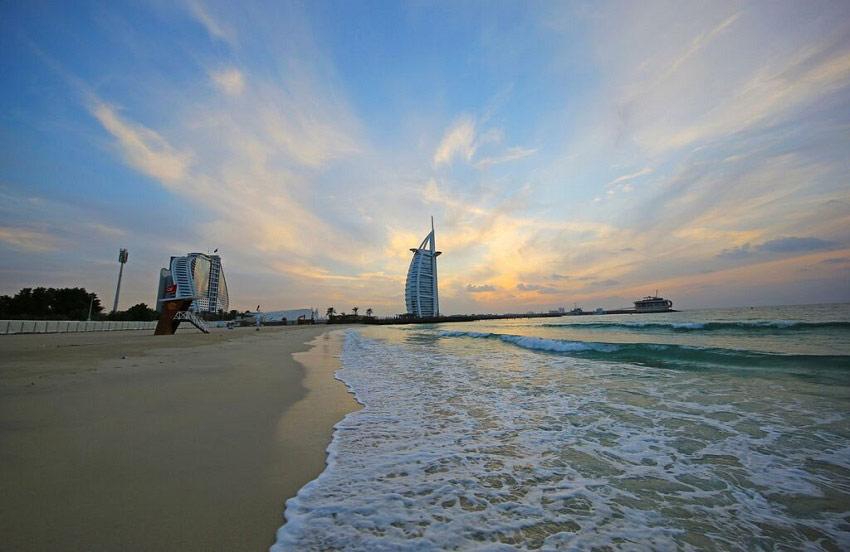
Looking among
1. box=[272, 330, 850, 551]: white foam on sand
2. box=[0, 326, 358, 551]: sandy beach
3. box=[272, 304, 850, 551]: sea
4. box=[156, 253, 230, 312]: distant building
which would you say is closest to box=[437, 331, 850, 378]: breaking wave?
box=[272, 304, 850, 551]: sea

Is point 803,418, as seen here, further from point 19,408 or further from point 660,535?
point 19,408

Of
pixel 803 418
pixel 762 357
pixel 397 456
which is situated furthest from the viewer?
pixel 762 357

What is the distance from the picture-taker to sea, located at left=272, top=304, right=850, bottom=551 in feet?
8.46

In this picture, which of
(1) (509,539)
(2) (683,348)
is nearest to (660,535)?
(1) (509,539)

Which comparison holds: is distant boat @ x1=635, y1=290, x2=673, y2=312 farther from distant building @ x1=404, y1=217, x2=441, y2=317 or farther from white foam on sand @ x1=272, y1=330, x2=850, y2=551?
white foam on sand @ x1=272, y1=330, x2=850, y2=551

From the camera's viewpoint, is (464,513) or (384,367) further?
(384,367)

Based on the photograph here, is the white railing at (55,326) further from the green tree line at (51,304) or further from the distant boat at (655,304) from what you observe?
the distant boat at (655,304)

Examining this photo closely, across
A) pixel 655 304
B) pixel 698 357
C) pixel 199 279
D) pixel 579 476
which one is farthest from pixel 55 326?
pixel 655 304

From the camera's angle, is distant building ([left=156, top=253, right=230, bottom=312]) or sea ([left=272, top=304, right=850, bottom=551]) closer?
sea ([left=272, top=304, right=850, bottom=551])

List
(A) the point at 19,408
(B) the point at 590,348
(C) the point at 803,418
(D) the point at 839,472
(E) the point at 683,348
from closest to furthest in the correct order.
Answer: (D) the point at 839,472, (A) the point at 19,408, (C) the point at 803,418, (E) the point at 683,348, (B) the point at 590,348

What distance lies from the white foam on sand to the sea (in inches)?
0.7

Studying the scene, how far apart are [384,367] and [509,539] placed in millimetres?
9894

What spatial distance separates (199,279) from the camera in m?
97.1

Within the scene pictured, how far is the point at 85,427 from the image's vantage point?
14.3 ft
